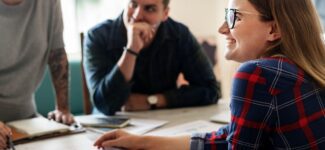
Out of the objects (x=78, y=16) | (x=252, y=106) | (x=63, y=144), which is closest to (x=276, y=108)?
(x=252, y=106)

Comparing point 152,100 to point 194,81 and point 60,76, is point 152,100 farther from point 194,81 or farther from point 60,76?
point 60,76

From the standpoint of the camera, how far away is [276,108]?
892 millimetres

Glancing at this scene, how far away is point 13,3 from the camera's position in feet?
5.05

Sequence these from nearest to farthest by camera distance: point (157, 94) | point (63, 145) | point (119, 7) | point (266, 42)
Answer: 1. point (266, 42)
2. point (63, 145)
3. point (157, 94)
4. point (119, 7)

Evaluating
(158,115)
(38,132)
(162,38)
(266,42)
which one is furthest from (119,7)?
(266,42)

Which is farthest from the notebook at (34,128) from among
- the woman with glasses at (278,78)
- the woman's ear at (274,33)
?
the woman's ear at (274,33)

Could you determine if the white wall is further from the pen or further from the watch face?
the pen

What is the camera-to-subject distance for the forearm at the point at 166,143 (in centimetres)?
116

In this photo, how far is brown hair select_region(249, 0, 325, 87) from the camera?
3.16ft

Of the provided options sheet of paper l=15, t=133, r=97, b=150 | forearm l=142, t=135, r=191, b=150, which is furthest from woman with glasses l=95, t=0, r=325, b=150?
sheet of paper l=15, t=133, r=97, b=150

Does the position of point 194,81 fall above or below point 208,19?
below

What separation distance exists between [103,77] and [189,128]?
0.58m

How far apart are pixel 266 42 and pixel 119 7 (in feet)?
8.33

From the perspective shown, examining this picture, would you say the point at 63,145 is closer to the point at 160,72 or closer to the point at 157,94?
the point at 157,94
